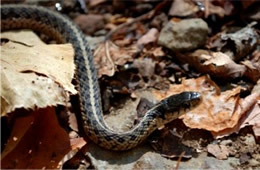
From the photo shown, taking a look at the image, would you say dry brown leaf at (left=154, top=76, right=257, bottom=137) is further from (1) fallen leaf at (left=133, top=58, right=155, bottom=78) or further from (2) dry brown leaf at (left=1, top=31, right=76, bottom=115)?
(2) dry brown leaf at (left=1, top=31, right=76, bottom=115)

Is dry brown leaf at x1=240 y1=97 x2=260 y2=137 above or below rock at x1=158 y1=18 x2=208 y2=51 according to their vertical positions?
below

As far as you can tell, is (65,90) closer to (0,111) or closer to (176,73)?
(0,111)

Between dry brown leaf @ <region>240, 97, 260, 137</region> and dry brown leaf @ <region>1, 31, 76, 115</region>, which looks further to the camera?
dry brown leaf @ <region>240, 97, 260, 137</region>

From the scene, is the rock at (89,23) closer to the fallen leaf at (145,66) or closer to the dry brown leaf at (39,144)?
the fallen leaf at (145,66)

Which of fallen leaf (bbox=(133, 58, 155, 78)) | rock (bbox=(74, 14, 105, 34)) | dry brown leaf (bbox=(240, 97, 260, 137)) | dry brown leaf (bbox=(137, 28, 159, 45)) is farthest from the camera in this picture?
rock (bbox=(74, 14, 105, 34))

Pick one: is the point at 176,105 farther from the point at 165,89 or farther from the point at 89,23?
the point at 89,23

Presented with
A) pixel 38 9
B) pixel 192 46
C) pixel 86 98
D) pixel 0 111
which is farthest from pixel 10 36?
pixel 192 46

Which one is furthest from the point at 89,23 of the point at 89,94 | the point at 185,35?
the point at 89,94

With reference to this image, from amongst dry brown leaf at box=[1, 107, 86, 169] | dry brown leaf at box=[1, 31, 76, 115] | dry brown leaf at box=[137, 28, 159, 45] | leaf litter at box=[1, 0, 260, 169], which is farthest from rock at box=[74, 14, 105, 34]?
dry brown leaf at box=[1, 107, 86, 169]
